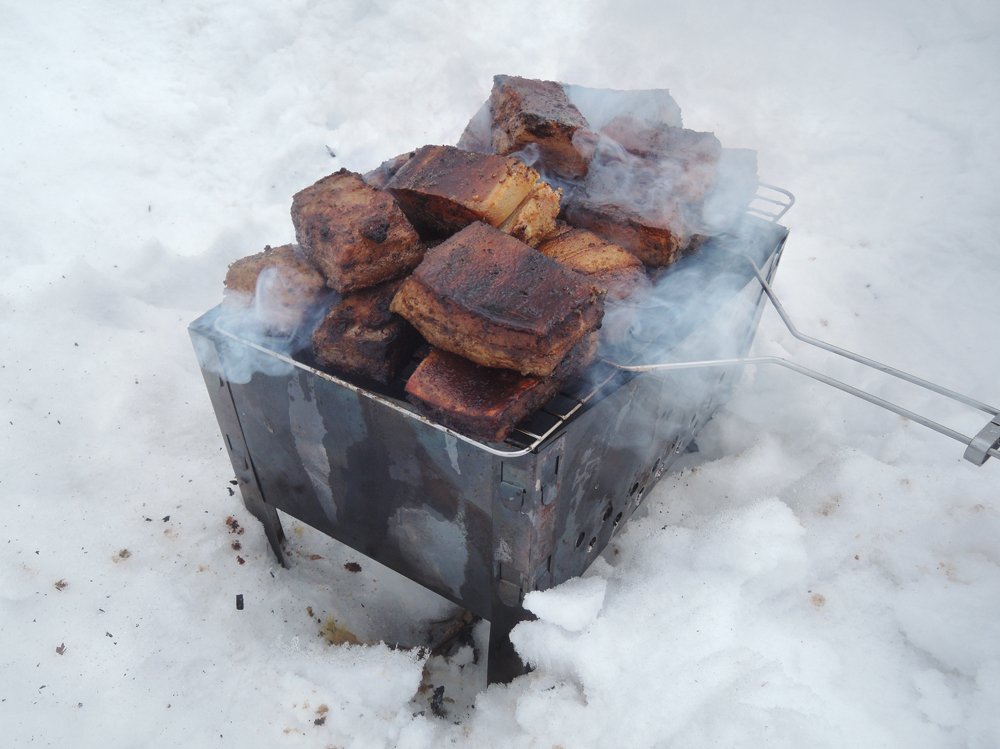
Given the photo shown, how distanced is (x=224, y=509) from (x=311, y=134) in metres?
2.52

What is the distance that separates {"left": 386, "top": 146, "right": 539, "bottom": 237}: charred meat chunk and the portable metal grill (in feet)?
1.73

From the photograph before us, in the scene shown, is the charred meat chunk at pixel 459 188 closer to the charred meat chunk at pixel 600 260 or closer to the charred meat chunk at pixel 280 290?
the charred meat chunk at pixel 600 260

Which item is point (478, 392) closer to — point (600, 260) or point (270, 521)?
point (600, 260)

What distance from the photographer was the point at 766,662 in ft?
6.53

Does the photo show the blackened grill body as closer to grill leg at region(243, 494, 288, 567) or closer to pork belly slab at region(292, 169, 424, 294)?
grill leg at region(243, 494, 288, 567)

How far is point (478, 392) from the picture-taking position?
1623mm

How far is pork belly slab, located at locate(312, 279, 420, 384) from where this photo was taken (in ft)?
5.65

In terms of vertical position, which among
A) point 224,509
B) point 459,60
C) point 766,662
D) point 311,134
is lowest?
point 224,509

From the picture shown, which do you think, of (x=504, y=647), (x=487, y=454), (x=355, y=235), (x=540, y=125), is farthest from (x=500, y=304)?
(x=504, y=647)

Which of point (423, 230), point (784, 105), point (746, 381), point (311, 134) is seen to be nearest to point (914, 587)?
point (746, 381)

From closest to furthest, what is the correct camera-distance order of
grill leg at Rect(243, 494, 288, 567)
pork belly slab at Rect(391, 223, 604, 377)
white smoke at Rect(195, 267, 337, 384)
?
1. pork belly slab at Rect(391, 223, 604, 377)
2. white smoke at Rect(195, 267, 337, 384)
3. grill leg at Rect(243, 494, 288, 567)

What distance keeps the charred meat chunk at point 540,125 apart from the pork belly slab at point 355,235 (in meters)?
0.56

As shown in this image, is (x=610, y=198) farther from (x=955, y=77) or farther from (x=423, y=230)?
(x=955, y=77)

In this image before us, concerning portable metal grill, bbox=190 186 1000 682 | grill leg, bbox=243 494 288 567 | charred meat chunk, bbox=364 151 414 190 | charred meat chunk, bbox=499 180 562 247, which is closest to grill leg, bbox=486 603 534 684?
portable metal grill, bbox=190 186 1000 682
